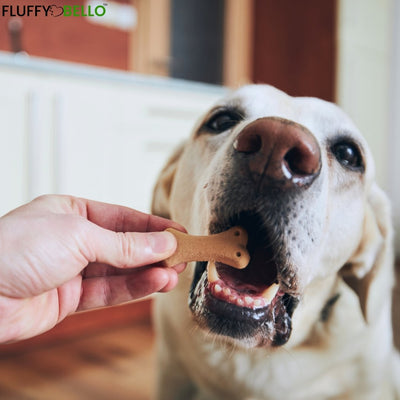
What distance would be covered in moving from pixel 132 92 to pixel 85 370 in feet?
4.95

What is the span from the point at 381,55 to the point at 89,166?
12.1 feet

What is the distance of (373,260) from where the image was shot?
1406 mm

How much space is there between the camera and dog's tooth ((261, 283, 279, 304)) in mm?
1062

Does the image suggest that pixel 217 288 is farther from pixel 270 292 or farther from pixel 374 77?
pixel 374 77

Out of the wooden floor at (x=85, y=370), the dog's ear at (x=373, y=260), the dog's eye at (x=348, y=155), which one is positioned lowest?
the wooden floor at (x=85, y=370)

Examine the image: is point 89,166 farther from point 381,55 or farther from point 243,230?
point 381,55

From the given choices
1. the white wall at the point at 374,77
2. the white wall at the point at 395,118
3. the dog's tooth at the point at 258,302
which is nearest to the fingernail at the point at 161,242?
the dog's tooth at the point at 258,302

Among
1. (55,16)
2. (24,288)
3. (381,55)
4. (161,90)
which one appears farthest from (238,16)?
(24,288)

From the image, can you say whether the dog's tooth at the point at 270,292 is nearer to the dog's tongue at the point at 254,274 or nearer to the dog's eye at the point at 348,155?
the dog's tongue at the point at 254,274

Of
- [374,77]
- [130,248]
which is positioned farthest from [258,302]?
[374,77]

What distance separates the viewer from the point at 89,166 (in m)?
2.40

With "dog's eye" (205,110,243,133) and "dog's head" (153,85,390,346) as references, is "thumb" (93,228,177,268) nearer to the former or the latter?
"dog's head" (153,85,390,346)

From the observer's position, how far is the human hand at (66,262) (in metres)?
0.84

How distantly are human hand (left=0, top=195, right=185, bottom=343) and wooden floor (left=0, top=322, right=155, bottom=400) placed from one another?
1182 mm
